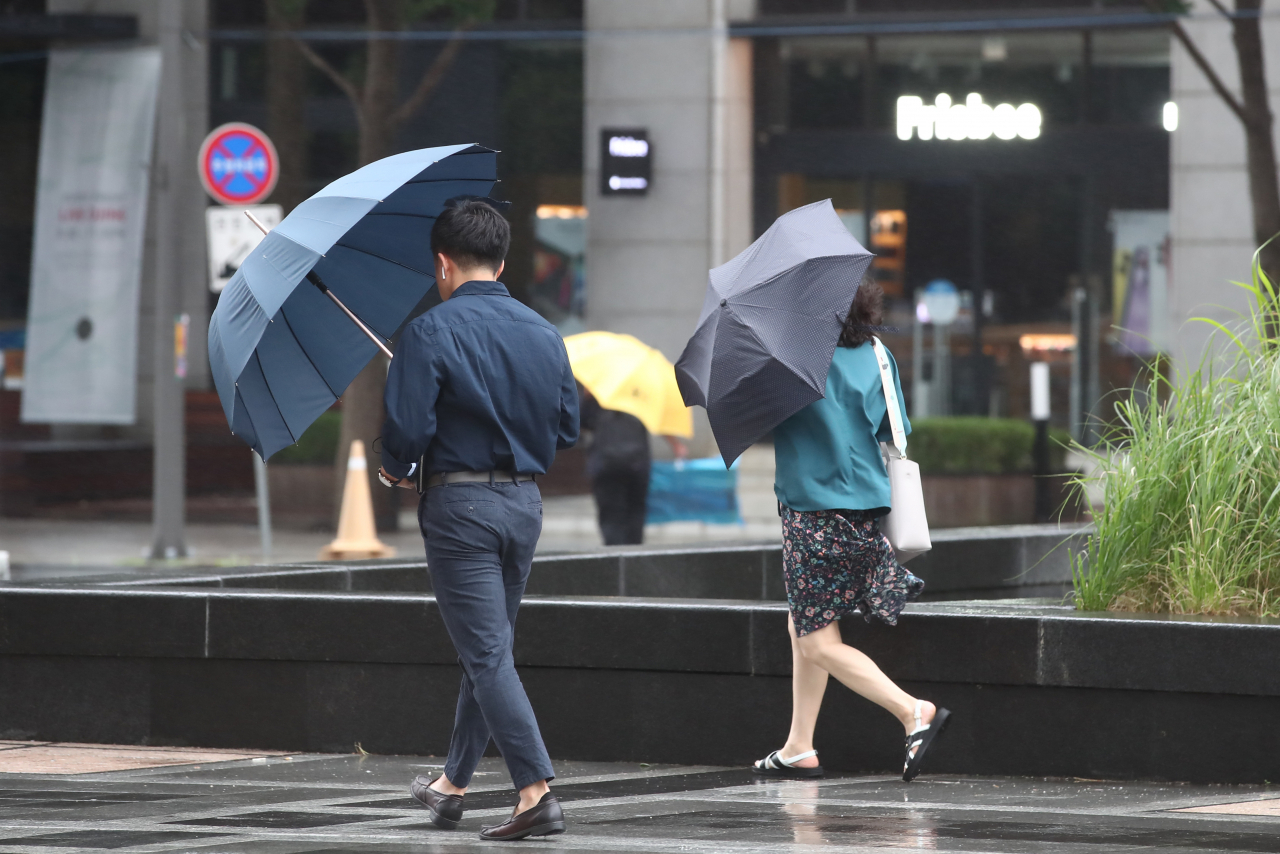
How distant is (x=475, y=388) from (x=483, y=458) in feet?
0.65

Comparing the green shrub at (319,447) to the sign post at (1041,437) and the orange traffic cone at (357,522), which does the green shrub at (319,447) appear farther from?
the sign post at (1041,437)

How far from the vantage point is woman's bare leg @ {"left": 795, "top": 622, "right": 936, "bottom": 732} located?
5.72 meters

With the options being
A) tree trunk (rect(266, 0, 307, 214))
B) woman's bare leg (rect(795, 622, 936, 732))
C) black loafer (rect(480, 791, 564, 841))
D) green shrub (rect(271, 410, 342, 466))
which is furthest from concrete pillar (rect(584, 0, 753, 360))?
black loafer (rect(480, 791, 564, 841))

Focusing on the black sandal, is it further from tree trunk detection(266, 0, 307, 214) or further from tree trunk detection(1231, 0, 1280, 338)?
tree trunk detection(266, 0, 307, 214)

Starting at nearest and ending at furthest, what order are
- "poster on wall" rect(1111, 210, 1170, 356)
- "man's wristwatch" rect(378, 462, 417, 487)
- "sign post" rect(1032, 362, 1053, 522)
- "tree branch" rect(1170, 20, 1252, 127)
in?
"man's wristwatch" rect(378, 462, 417, 487) → "sign post" rect(1032, 362, 1053, 522) → "tree branch" rect(1170, 20, 1252, 127) → "poster on wall" rect(1111, 210, 1170, 356)

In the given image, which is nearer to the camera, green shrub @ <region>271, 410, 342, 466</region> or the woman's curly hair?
the woman's curly hair

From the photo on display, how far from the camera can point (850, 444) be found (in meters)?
5.89

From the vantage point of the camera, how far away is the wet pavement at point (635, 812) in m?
4.83

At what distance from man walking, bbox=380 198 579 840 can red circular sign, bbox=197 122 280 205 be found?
1093cm

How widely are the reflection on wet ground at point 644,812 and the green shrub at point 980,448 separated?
1200 centimetres

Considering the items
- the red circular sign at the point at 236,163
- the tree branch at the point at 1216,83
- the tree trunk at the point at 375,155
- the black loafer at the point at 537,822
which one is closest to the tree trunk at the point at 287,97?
the tree trunk at the point at 375,155

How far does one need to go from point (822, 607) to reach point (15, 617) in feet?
10.7

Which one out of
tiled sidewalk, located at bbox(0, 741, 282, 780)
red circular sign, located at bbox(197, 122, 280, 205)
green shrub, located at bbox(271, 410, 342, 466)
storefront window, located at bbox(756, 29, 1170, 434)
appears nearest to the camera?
tiled sidewalk, located at bbox(0, 741, 282, 780)

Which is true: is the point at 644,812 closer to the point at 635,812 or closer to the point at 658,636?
the point at 635,812
